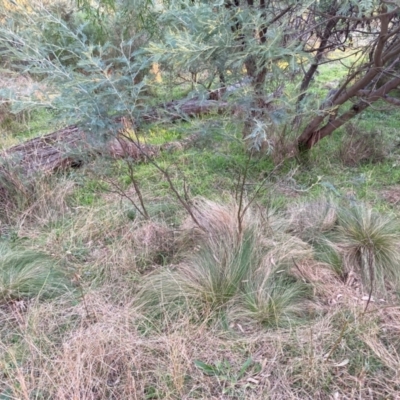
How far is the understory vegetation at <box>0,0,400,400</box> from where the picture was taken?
1733 millimetres

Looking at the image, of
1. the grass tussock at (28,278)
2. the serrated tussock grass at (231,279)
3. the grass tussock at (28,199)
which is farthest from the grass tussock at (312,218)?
the grass tussock at (28,199)

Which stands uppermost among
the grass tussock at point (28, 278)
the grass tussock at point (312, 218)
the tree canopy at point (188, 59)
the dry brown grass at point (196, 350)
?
the tree canopy at point (188, 59)

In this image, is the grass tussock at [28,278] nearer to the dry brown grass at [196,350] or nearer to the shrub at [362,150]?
the dry brown grass at [196,350]

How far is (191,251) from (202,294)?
529 millimetres

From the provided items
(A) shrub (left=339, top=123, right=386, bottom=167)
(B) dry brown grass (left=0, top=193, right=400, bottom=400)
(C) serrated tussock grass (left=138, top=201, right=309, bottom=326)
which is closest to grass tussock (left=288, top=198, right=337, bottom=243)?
(C) serrated tussock grass (left=138, top=201, right=309, bottom=326)

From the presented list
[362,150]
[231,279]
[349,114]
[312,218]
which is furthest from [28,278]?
[362,150]

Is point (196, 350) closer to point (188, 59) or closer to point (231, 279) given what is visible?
point (231, 279)

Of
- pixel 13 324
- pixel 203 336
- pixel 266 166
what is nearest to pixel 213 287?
pixel 203 336

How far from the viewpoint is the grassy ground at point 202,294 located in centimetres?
170

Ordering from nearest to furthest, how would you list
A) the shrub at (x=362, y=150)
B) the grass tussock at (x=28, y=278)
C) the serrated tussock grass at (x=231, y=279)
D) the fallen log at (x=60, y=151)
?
the serrated tussock grass at (x=231, y=279)
the grass tussock at (x=28, y=278)
the fallen log at (x=60, y=151)
the shrub at (x=362, y=150)

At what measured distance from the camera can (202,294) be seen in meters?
2.17

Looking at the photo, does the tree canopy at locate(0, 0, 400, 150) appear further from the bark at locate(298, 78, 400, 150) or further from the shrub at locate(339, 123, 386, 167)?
the shrub at locate(339, 123, 386, 167)

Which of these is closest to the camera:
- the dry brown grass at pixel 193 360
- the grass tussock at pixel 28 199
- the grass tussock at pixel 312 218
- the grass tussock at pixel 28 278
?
the dry brown grass at pixel 193 360

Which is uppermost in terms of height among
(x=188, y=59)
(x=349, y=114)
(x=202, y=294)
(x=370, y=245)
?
(x=188, y=59)
